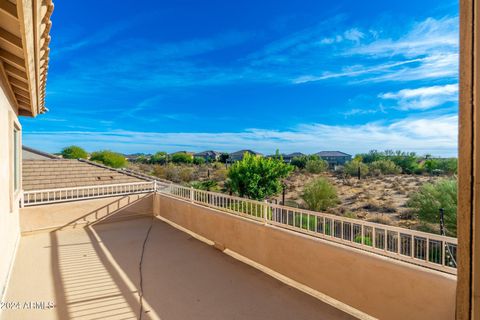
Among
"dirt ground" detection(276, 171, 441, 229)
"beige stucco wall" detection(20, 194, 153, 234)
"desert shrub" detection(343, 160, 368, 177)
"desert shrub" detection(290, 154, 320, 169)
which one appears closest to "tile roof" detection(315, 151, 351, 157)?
"desert shrub" detection(290, 154, 320, 169)

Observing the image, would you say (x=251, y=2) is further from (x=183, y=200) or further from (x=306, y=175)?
(x=306, y=175)

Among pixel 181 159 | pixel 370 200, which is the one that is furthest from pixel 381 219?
pixel 181 159

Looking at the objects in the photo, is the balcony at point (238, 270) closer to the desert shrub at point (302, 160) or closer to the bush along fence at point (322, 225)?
the bush along fence at point (322, 225)

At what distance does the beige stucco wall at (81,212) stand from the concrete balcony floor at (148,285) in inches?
29.9

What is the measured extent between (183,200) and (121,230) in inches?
68.1

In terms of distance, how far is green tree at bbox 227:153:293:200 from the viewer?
1335 cm

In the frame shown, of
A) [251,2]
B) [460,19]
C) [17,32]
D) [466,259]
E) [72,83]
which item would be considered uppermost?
[251,2]

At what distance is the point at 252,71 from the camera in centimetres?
1894

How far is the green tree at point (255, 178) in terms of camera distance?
43.8ft

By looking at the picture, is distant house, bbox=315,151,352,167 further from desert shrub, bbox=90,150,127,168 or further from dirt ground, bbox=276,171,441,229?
desert shrub, bbox=90,150,127,168

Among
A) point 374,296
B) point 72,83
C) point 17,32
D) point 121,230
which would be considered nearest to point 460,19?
point 374,296

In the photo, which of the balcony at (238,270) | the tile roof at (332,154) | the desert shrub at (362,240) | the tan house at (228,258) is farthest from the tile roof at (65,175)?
the tile roof at (332,154)

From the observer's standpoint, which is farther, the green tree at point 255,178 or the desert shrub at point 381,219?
the green tree at point 255,178

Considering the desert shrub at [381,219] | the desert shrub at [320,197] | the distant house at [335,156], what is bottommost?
the desert shrub at [381,219]
